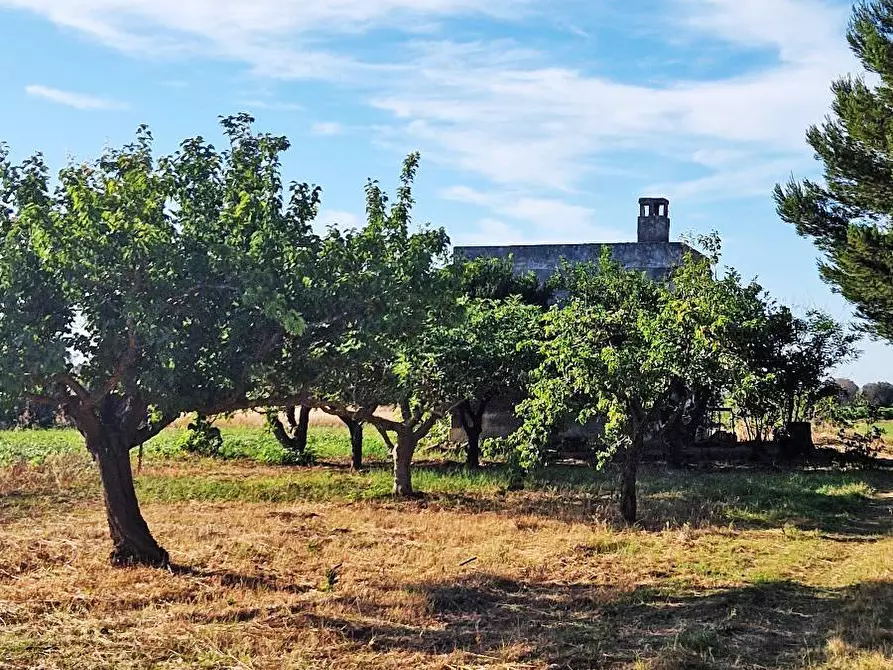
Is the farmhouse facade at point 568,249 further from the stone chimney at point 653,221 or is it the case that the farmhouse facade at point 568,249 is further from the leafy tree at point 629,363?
the leafy tree at point 629,363

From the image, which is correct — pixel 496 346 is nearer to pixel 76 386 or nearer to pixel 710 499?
pixel 710 499

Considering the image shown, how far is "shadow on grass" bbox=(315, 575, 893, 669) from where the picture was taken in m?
9.45

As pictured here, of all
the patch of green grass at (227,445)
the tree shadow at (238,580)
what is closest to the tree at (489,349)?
the tree shadow at (238,580)

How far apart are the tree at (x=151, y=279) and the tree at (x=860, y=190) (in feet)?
58.4

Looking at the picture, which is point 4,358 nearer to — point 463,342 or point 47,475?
point 463,342

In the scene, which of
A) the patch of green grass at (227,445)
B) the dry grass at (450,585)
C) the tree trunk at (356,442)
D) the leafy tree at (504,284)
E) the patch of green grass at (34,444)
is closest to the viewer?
the dry grass at (450,585)

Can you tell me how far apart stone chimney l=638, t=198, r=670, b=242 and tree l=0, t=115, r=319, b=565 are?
104 ft

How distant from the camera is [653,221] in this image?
42.0 meters

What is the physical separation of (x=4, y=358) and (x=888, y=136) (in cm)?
2116

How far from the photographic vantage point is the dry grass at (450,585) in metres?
9.38

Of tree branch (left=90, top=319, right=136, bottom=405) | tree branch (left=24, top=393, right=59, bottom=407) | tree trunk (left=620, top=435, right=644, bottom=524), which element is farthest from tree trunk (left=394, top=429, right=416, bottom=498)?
tree branch (left=90, top=319, right=136, bottom=405)

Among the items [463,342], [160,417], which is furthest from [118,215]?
[463,342]

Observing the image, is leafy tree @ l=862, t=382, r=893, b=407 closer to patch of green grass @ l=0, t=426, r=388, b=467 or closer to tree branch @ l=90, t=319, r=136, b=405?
patch of green grass @ l=0, t=426, r=388, b=467

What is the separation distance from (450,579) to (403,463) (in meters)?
10.1
